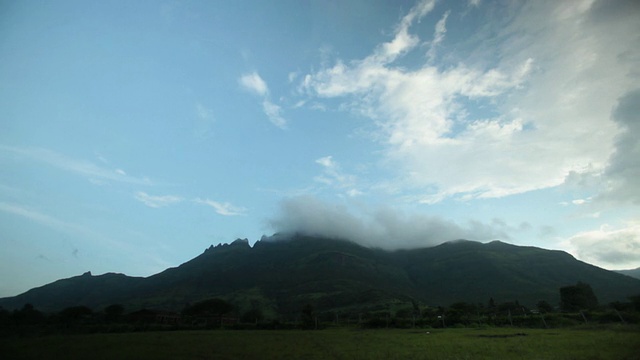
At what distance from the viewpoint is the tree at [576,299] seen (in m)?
95.6

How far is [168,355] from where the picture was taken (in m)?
22.2

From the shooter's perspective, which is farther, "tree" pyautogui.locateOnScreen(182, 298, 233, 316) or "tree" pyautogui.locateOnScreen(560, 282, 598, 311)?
"tree" pyautogui.locateOnScreen(182, 298, 233, 316)

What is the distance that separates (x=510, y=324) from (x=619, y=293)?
182615 millimetres

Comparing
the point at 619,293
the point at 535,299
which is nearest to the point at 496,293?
the point at 535,299

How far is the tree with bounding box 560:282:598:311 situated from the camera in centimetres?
9562

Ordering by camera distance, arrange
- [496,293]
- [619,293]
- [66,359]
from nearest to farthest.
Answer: [66,359] → [619,293] → [496,293]

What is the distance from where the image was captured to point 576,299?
3839 inches

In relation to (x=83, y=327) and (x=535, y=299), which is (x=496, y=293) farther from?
(x=83, y=327)

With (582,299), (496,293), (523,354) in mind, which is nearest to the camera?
(523,354)

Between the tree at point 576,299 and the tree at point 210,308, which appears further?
the tree at point 210,308

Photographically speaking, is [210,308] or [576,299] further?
[210,308]

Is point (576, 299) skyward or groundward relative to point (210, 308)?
groundward

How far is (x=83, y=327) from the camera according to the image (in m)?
51.6

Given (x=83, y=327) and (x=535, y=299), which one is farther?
(x=535, y=299)
